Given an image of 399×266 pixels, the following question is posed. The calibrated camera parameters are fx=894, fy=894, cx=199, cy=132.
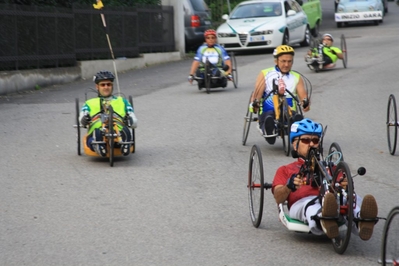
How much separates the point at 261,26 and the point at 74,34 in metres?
6.65

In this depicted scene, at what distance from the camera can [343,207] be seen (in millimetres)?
6770

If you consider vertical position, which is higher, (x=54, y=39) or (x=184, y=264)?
(x=54, y=39)

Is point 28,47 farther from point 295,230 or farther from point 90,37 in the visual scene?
point 295,230

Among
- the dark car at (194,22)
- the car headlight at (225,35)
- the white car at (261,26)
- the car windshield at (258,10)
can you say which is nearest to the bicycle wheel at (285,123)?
the white car at (261,26)

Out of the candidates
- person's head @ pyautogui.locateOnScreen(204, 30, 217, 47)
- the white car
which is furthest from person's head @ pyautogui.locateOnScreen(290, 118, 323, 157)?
the white car

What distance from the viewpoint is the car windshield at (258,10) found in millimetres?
28422

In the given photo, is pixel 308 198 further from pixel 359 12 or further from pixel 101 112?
pixel 359 12

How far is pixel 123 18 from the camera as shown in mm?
25703

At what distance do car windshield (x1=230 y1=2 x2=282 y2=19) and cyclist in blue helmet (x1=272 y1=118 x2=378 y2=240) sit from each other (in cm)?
2111

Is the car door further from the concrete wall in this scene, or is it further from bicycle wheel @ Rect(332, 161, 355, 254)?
bicycle wheel @ Rect(332, 161, 355, 254)

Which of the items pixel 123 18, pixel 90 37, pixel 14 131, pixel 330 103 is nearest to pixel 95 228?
pixel 14 131

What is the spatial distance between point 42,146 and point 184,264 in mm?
6649

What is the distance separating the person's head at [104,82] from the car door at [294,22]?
1709cm

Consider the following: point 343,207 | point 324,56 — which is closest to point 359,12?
point 324,56
